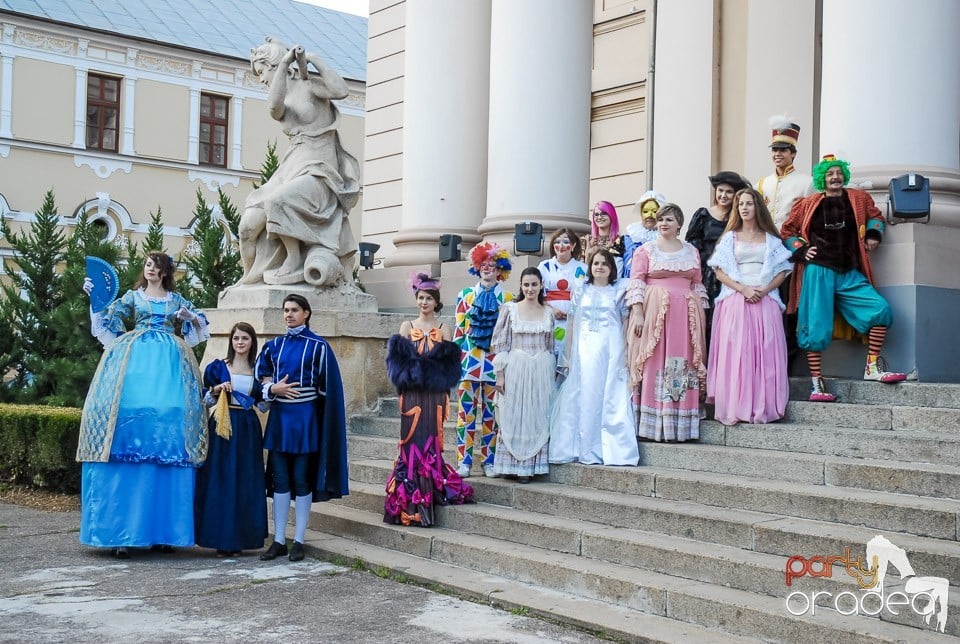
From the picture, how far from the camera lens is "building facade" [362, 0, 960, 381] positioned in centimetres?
845

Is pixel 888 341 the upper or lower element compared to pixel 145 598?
upper

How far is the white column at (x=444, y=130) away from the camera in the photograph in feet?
42.9

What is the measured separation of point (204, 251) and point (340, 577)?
25.3ft

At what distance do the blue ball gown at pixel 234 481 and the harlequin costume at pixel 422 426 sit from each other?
899mm

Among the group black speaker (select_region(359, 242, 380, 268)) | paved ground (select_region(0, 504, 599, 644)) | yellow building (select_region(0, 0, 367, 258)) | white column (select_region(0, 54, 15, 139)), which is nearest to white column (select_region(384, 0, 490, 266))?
black speaker (select_region(359, 242, 380, 268))

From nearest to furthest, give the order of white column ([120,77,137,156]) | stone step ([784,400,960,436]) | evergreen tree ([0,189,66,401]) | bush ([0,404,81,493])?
stone step ([784,400,960,436])
bush ([0,404,81,493])
evergreen tree ([0,189,66,401])
white column ([120,77,137,156])

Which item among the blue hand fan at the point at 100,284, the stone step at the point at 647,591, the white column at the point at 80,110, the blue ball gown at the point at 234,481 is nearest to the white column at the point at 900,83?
the stone step at the point at 647,591

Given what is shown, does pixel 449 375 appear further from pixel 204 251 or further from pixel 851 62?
pixel 204 251

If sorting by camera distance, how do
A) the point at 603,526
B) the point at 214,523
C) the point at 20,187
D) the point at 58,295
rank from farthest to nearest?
the point at 20,187 < the point at 58,295 < the point at 214,523 < the point at 603,526

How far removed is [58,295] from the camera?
15.4m

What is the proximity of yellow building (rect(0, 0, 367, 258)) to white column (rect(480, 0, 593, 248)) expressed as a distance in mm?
20966

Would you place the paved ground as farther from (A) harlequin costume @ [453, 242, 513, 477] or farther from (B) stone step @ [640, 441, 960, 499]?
(B) stone step @ [640, 441, 960, 499]

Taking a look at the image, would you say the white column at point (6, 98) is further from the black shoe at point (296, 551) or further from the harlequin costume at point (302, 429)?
the black shoe at point (296, 551)

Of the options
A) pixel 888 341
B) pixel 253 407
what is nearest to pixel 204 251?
pixel 253 407
